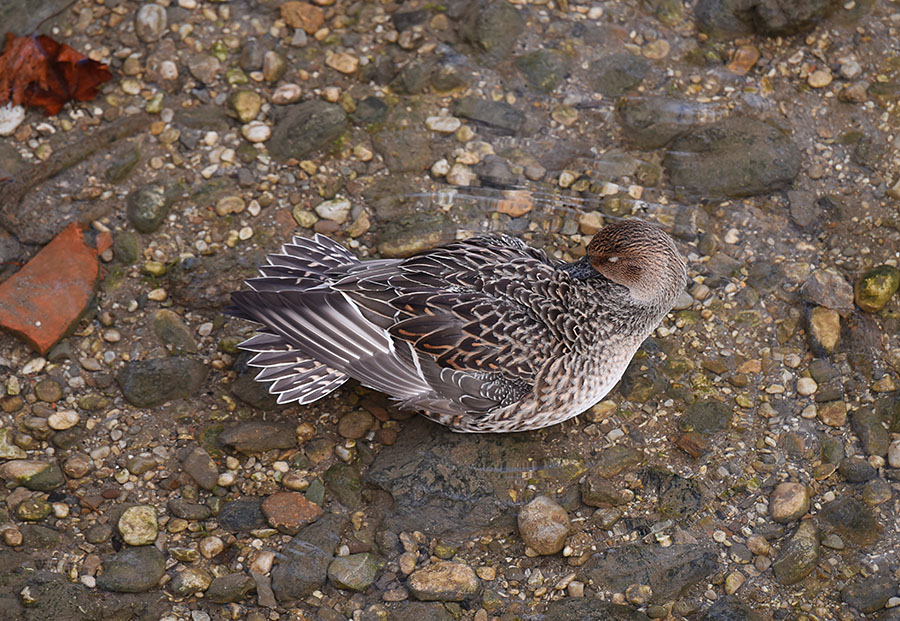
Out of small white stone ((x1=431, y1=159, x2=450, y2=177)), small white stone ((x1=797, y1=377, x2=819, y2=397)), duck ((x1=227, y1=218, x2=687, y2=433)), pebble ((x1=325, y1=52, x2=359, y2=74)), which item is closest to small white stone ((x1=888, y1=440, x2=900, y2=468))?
small white stone ((x1=797, y1=377, x2=819, y2=397))

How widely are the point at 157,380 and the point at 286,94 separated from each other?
2.42 metres

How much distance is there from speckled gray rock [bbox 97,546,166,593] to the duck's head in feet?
9.71

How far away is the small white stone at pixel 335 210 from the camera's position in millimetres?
6102

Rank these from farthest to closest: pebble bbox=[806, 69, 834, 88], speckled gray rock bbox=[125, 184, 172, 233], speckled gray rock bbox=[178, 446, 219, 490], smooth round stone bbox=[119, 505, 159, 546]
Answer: pebble bbox=[806, 69, 834, 88]
speckled gray rock bbox=[125, 184, 172, 233]
speckled gray rock bbox=[178, 446, 219, 490]
smooth round stone bbox=[119, 505, 159, 546]

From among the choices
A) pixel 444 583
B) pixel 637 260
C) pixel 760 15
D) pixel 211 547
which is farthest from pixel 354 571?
pixel 760 15

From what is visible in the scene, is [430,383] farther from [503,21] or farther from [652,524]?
[503,21]

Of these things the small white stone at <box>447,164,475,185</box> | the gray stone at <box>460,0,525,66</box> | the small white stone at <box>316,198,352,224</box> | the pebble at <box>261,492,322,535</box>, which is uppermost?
the gray stone at <box>460,0,525,66</box>

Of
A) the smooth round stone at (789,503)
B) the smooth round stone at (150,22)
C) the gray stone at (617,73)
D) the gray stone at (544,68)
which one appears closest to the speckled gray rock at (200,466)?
the smooth round stone at (789,503)

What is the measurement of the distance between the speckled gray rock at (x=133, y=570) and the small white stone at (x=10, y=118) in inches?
132

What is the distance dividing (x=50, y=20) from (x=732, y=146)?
5226mm

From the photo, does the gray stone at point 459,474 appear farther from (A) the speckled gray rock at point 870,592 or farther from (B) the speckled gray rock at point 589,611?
(A) the speckled gray rock at point 870,592

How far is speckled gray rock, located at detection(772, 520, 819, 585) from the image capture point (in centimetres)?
473

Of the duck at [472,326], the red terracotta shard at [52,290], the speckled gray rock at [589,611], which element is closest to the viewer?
the speckled gray rock at [589,611]

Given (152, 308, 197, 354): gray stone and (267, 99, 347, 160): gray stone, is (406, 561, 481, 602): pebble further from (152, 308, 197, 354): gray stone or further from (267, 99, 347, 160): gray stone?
(267, 99, 347, 160): gray stone
